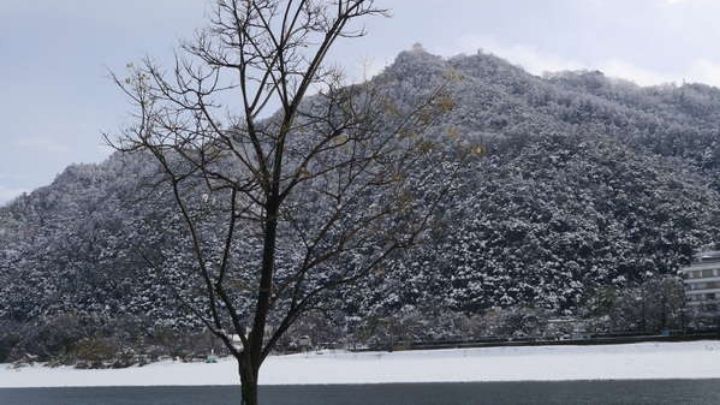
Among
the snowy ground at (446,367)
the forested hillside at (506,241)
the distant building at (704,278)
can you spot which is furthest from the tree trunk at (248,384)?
the distant building at (704,278)

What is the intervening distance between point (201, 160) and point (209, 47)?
0.83 metres

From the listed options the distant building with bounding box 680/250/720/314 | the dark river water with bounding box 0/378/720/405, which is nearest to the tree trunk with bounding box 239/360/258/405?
the dark river water with bounding box 0/378/720/405

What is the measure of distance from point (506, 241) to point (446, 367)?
27270 mm

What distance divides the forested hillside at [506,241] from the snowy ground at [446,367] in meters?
4.99

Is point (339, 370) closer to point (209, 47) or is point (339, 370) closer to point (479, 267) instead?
point (479, 267)

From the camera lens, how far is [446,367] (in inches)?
1937

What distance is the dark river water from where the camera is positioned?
90.6ft

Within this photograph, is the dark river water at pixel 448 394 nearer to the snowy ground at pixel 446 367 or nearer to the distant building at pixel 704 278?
the snowy ground at pixel 446 367

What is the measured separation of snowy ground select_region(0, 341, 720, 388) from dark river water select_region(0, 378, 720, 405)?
3.16m

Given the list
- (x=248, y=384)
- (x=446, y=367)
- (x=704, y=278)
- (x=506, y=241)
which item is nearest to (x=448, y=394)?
(x=446, y=367)

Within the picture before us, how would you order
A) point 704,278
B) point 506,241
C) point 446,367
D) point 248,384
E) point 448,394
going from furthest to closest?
point 506,241
point 704,278
point 446,367
point 448,394
point 248,384

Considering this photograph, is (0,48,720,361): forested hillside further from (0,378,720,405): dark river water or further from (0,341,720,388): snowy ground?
(0,378,720,405): dark river water

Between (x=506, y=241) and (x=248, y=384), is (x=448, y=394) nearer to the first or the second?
(x=248, y=384)

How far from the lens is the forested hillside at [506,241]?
229ft
